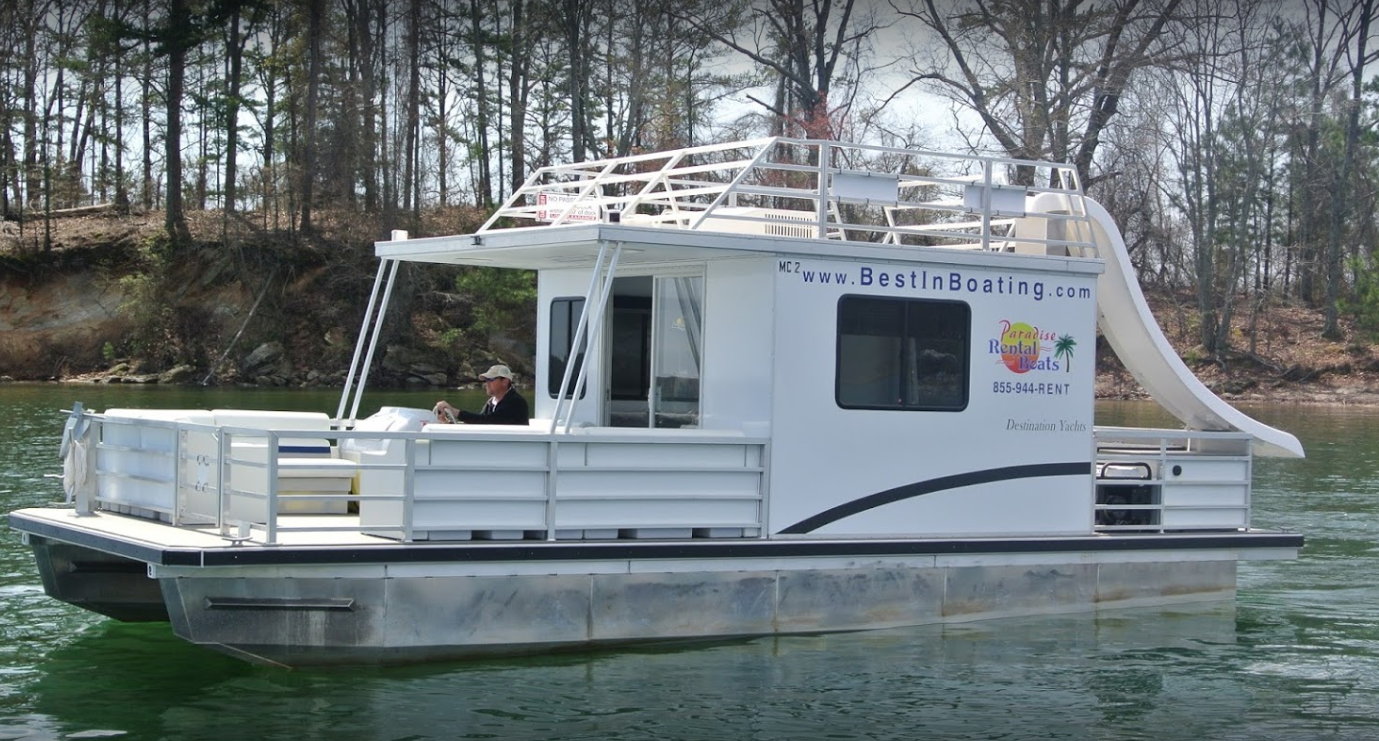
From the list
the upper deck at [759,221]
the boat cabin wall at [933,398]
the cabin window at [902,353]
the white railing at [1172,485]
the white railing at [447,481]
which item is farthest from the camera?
the white railing at [1172,485]

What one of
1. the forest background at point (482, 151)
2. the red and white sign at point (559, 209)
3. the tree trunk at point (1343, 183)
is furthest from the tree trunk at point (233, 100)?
the red and white sign at point (559, 209)

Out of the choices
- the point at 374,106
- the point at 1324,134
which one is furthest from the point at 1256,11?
the point at 374,106

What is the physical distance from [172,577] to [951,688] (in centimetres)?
472

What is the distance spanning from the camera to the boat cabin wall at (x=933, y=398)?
1083 centimetres

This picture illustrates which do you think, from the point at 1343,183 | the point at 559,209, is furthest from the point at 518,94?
the point at 559,209

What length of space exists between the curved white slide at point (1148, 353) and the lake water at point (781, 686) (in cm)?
144

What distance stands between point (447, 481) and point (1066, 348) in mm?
4774

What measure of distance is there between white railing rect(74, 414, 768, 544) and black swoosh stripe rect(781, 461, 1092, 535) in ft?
1.41

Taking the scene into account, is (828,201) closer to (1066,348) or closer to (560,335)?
(1066,348)

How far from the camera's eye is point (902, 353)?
11.2 m

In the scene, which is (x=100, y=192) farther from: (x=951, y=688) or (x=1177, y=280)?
(x=951, y=688)

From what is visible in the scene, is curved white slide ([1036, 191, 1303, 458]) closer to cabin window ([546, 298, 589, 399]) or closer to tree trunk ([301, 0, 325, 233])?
cabin window ([546, 298, 589, 399])

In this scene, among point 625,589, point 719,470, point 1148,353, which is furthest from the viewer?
point 1148,353

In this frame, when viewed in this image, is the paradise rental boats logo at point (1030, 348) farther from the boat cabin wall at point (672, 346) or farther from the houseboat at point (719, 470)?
the boat cabin wall at point (672, 346)
